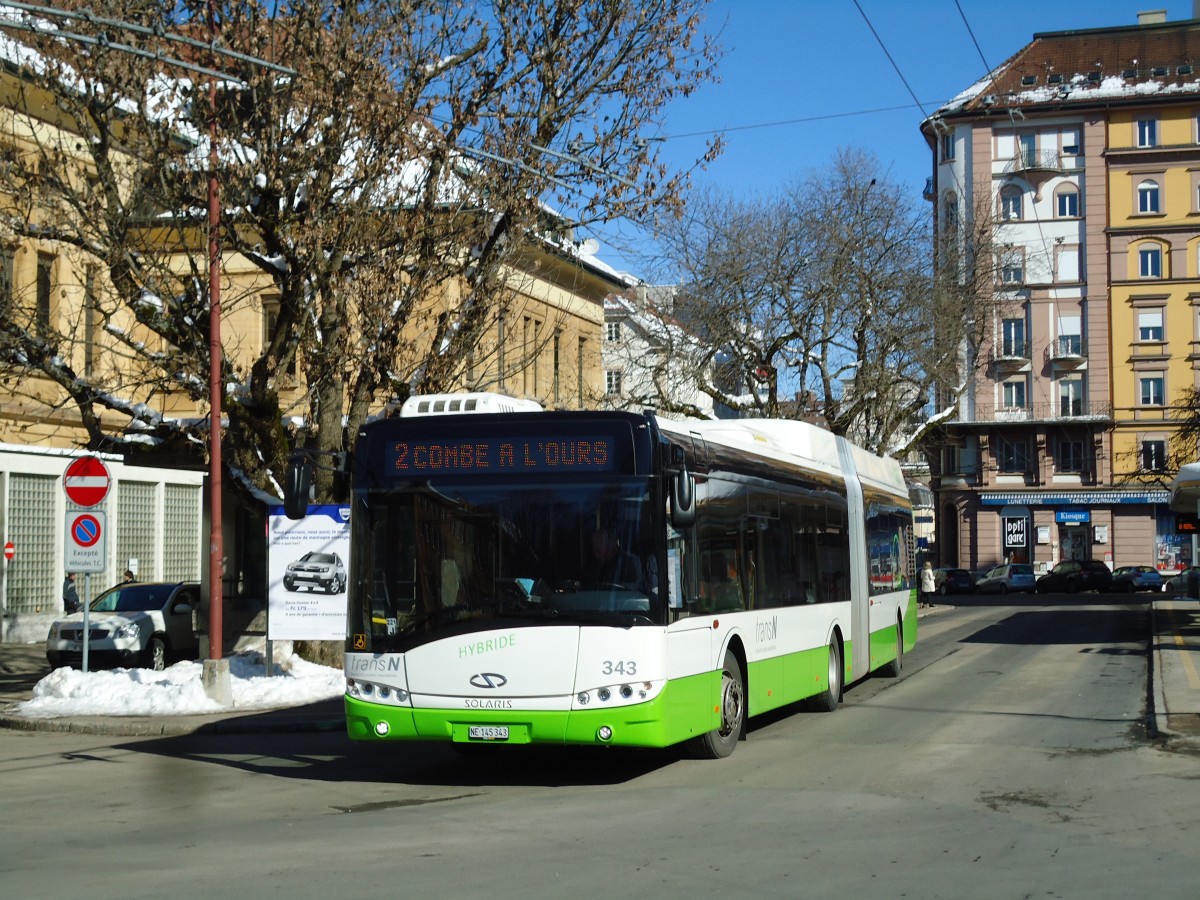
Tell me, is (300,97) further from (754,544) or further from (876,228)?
(876,228)

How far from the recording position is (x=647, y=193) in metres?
19.8

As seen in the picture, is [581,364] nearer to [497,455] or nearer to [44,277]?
[44,277]

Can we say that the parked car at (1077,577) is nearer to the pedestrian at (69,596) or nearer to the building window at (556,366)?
the building window at (556,366)

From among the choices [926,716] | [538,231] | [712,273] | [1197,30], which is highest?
[1197,30]

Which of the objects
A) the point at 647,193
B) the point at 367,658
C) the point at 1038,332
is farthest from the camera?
the point at 1038,332

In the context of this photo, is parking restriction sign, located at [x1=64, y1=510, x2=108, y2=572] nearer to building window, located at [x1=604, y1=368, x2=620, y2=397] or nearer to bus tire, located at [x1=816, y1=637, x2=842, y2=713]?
bus tire, located at [x1=816, y1=637, x2=842, y2=713]

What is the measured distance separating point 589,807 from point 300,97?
35.3 ft

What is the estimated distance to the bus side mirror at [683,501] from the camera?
10906 millimetres

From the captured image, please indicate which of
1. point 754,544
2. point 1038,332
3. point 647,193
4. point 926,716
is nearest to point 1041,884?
point 754,544

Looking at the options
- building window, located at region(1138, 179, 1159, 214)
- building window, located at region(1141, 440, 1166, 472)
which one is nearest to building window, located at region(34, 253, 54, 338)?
building window, located at region(1141, 440, 1166, 472)

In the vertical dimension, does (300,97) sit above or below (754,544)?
above

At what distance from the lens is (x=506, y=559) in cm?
1120

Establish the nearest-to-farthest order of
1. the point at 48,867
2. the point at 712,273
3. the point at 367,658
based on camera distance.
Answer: the point at 48,867 → the point at 367,658 → the point at 712,273

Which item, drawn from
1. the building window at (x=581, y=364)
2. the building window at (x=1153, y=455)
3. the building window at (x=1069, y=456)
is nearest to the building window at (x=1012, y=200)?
the building window at (x=1069, y=456)
